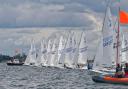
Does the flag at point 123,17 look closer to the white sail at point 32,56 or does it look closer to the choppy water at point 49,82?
the choppy water at point 49,82

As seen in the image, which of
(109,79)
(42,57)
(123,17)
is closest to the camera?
(109,79)

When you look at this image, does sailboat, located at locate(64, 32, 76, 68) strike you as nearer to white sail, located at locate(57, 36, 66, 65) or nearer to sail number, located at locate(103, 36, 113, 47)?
white sail, located at locate(57, 36, 66, 65)

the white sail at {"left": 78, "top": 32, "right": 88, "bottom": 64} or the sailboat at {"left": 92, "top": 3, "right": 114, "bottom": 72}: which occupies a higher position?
the white sail at {"left": 78, "top": 32, "right": 88, "bottom": 64}

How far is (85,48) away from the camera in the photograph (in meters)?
120

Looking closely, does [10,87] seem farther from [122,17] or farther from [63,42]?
[63,42]

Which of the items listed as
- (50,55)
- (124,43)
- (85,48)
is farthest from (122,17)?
(50,55)

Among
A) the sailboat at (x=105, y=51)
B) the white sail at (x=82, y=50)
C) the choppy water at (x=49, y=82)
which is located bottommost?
the choppy water at (x=49, y=82)

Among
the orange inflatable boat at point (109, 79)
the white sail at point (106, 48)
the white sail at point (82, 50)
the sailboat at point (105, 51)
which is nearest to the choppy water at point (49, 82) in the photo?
the orange inflatable boat at point (109, 79)

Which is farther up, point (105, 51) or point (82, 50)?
point (82, 50)

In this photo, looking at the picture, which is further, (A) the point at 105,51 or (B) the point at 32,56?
(B) the point at 32,56

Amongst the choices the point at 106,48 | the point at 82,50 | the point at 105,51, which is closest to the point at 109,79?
the point at 105,51

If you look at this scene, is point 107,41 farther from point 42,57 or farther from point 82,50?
point 42,57

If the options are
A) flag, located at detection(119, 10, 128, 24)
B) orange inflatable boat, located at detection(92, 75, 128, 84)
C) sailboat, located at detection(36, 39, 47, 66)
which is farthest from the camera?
sailboat, located at detection(36, 39, 47, 66)

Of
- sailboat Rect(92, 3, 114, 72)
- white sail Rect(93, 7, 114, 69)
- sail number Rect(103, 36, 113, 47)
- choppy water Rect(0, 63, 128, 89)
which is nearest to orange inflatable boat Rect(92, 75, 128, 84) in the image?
choppy water Rect(0, 63, 128, 89)
